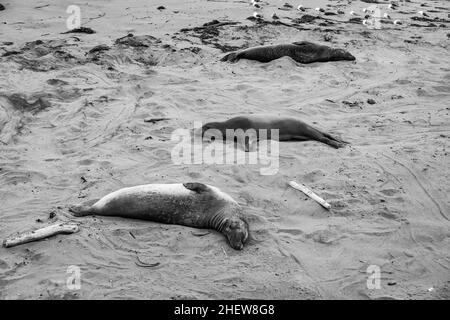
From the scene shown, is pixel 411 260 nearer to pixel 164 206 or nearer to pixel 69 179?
pixel 164 206

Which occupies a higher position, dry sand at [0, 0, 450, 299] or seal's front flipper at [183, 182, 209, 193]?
seal's front flipper at [183, 182, 209, 193]

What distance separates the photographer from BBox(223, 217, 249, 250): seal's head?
13.2ft

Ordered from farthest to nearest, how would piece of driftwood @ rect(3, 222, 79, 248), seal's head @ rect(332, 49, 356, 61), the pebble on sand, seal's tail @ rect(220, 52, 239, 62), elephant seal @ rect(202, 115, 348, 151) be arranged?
the pebble on sand → seal's head @ rect(332, 49, 356, 61) → seal's tail @ rect(220, 52, 239, 62) → elephant seal @ rect(202, 115, 348, 151) → piece of driftwood @ rect(3, 222, 79, 248)

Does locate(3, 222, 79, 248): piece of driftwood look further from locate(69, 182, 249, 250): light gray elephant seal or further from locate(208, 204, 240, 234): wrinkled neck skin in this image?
locate(208, 204, 240, 234): wrinkled neck skin

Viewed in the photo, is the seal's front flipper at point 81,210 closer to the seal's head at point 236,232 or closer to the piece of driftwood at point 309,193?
the seal's head at point 236,232

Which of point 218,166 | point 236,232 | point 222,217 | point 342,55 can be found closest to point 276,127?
point 218,166

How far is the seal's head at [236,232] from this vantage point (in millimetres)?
4026

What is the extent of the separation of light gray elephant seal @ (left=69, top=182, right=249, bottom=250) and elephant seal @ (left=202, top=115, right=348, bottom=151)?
1732 mm

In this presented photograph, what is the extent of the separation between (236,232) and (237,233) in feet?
0.05

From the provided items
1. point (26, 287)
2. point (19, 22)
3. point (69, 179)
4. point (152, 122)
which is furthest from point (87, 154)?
point (19, 22)

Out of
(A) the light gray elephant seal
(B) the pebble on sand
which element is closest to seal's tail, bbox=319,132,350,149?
(A) the light gray elephant seal

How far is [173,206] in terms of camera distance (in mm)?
4355

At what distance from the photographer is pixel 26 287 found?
3.47 meters
